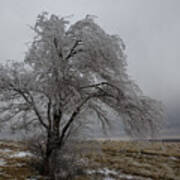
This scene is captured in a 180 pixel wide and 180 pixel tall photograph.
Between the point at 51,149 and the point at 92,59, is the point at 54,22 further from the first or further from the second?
the point at 51,149

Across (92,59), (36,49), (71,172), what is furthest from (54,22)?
(71,172)

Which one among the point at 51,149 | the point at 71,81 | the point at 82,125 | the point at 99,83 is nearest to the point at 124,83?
the point at 99,83

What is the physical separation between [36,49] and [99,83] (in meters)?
3.02

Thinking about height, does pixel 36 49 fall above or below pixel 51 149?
above

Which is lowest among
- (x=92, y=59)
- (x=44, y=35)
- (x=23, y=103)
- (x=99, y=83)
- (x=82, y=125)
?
(x=82, y=125)

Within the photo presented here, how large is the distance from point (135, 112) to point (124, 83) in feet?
4.33

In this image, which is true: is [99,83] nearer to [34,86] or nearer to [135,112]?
[135,112]

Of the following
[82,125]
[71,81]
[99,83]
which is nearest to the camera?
[71,81]

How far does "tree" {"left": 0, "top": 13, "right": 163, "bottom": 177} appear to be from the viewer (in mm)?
7371

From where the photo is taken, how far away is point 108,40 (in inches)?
306

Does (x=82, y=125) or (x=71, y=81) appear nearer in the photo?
(x=71, y=81)

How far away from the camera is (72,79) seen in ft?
25.8

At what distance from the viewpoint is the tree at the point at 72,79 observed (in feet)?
24.2

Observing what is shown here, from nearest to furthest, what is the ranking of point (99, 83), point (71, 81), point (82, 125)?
1. point (71, 81)
2. point (99, 83)
3. point (82, 125)
